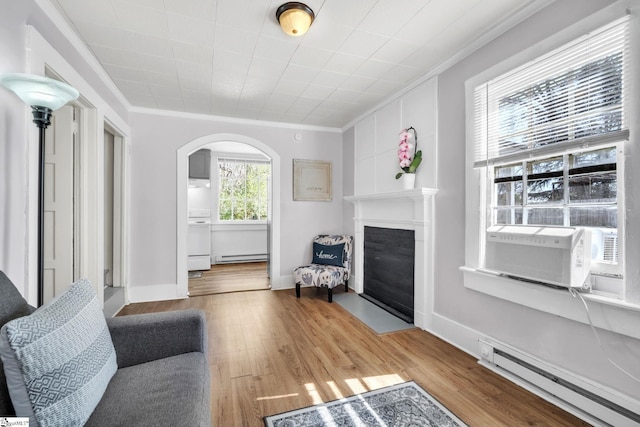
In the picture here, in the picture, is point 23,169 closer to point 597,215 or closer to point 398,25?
point 398,25

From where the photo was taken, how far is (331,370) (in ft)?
7.01

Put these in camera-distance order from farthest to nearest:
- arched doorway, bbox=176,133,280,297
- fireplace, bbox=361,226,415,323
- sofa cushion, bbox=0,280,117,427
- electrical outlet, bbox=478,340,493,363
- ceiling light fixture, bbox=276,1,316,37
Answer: arched doorway, bbox=176,133,280,297 < fireplace, bbox=361,226,415,323 < electrical outlet, bbox=478,340,493,363 < ceiling light fixture, bbox=276,1,316,37 < sofa cushion, bbox=0,280,117,427

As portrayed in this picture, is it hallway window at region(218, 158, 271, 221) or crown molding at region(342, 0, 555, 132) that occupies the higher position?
crown molding at region(342, 0, 555, 132)

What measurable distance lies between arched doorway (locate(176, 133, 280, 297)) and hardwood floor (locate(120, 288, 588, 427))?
0.97 metres

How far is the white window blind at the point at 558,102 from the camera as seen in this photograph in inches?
60.0

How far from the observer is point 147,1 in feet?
6.00

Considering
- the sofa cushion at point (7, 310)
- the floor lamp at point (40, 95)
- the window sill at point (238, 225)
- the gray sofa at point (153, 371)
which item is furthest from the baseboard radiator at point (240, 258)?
the sofa cushion at point (7, 310)

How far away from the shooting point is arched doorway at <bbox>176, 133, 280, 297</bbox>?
3893mm

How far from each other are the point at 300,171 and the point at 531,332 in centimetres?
332

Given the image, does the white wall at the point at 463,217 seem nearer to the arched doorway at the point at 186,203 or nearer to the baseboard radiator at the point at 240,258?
the arched doorway at the point at 186,203

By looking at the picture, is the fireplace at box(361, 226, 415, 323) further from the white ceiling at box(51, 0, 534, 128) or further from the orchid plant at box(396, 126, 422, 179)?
the white ceiling at box(51, 0, 534, 128)

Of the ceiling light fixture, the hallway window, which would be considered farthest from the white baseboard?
the ceiling light fixture

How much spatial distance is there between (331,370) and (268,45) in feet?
8.18

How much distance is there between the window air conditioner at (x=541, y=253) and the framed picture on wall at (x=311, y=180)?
8.97 feet
